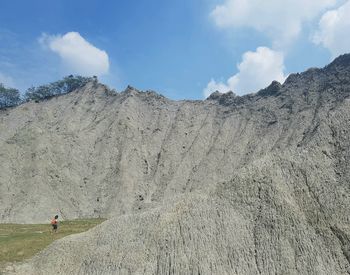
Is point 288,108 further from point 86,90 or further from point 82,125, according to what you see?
point 86,90

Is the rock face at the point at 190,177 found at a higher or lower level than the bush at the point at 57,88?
lower

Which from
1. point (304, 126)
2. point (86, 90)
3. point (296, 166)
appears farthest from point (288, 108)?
point (296, 166)

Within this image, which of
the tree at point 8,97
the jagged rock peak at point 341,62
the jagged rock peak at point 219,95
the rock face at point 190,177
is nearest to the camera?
the rock face at point 190,177

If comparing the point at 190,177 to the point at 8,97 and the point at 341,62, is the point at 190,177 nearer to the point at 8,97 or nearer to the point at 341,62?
the point at 341,62

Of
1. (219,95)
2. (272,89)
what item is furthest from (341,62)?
(219,95)

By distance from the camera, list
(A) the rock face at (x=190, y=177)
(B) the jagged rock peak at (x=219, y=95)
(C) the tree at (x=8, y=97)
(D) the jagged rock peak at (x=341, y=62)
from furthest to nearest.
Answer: (C) the tree at (x=8, y=97) < (B) the jagged rock peak at (x=219, y=95) < (D) the jagged rock peak at (x=341, y=62) < (A) the rock face at (x=190, y=177)

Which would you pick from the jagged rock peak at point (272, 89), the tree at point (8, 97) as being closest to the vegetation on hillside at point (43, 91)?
the tree at point (8, 97)

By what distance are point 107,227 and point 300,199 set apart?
12.1m

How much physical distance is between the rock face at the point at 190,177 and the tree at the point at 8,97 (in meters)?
7.29

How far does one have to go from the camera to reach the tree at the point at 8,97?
418 feet

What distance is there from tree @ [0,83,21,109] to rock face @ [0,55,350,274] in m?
7.29

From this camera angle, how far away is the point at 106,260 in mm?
32250

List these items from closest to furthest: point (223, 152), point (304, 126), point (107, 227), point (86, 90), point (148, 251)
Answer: point (148, 251), point (107, 227), point (304, 126), point (223, 152), point (86, 90)

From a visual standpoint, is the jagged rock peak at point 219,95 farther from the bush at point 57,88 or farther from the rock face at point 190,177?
the bush at point 57,88
